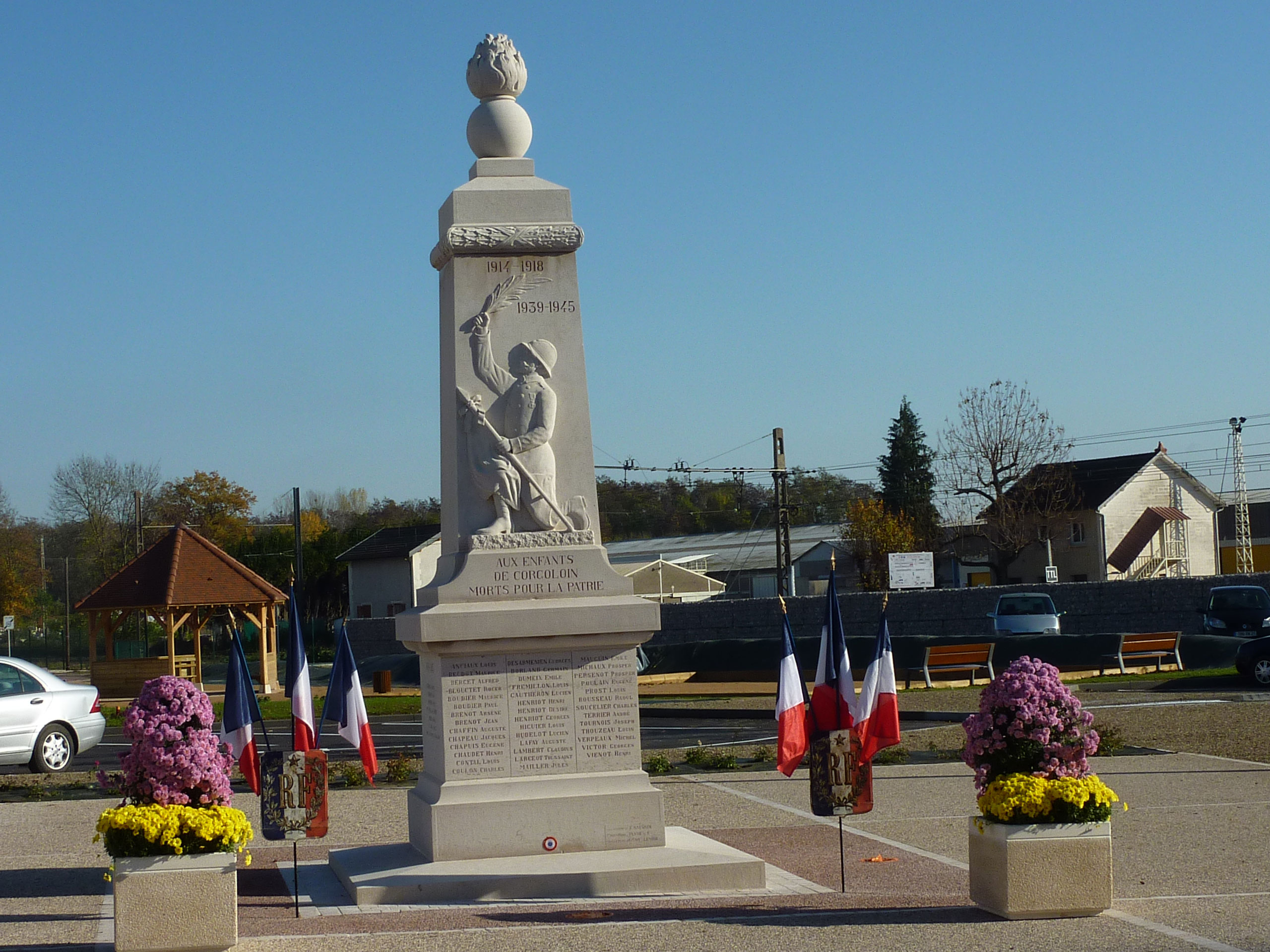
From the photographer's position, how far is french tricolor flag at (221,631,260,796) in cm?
926

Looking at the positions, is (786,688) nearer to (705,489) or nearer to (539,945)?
(539,945)

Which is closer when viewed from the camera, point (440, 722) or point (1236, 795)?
point (440, 722)

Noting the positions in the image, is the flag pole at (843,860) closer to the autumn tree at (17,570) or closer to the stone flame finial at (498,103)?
the stone flame finial at (498,103)

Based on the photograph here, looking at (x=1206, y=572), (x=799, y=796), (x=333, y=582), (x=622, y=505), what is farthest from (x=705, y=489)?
(x=799, y=796)

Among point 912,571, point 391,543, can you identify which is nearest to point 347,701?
point 912,571

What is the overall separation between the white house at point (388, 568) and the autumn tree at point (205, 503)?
6.81m

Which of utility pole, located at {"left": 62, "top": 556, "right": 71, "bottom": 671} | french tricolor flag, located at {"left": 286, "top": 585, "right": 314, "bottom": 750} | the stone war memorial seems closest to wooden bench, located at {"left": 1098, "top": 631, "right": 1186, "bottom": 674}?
the stone war memorial

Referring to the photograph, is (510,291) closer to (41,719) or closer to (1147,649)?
(41,719)

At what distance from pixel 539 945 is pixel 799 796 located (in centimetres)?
726

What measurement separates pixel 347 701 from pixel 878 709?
443 cm

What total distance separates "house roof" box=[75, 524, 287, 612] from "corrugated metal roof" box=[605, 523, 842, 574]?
3443 centimetres

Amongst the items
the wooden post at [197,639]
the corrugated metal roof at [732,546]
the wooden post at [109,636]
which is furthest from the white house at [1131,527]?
the wooden post at [109,636]

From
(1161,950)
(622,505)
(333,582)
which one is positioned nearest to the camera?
(1161,950)

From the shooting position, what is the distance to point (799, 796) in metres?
14.2
